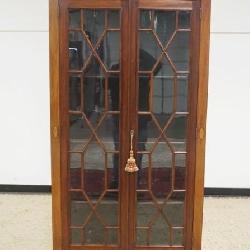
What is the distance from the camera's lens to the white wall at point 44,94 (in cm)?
358

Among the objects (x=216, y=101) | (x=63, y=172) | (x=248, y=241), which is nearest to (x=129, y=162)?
(x=63, y=172)

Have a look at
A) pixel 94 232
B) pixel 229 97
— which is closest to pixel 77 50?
pixel 94 232

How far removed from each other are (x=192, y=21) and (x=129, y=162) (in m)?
0.86

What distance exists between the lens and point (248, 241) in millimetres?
2715

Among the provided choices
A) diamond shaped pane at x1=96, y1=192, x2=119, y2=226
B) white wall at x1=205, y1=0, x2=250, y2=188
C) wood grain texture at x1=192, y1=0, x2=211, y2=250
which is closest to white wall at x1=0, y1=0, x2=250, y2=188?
white wall at x1=205, y1=0, x2=250, y2=188

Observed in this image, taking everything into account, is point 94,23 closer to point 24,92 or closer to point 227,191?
point 24,92

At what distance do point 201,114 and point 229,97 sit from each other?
1.71 metres

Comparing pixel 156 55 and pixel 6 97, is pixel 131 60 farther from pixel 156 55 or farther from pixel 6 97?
pixel 6 97

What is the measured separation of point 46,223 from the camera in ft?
9.88

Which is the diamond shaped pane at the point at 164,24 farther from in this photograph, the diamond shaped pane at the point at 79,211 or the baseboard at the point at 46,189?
the baseboard at the point at 46,189

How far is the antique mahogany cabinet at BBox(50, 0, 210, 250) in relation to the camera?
2061 millimetres

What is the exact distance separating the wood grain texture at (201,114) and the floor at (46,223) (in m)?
0.52

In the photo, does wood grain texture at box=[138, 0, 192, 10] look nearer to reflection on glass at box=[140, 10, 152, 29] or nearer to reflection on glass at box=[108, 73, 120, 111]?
reflection on glass at box=[140, 10, 152, 29]

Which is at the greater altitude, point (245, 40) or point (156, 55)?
point (245, 40)
